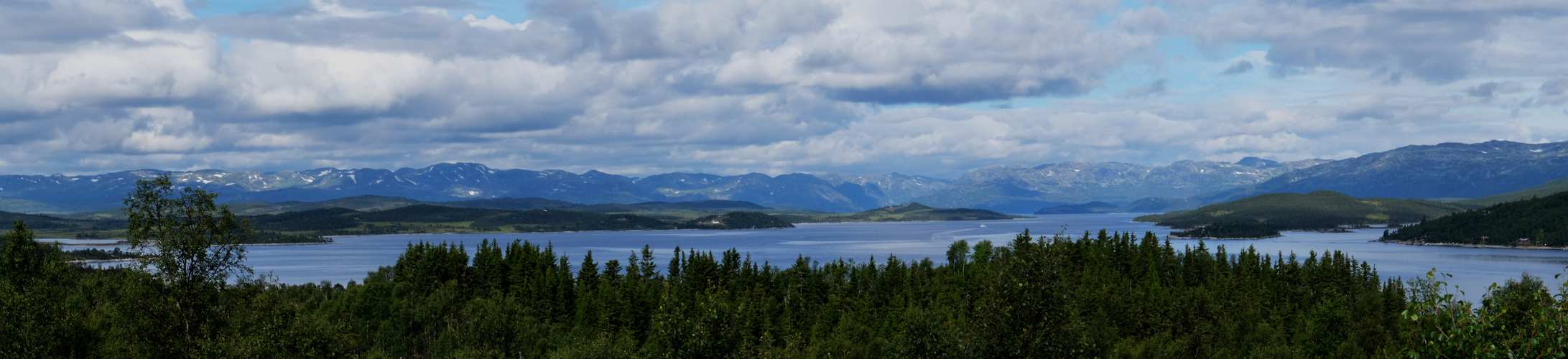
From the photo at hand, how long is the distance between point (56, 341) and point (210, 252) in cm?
1470

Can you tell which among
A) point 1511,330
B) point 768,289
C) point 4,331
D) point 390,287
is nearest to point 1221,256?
point 768,289

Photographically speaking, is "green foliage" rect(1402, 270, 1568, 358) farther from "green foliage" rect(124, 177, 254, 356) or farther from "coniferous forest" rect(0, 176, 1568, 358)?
"green foliage" rect(124, 177, 254, 356)

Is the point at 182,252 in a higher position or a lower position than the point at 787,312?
higher

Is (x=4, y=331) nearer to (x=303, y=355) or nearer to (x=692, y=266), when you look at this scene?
(x=303, y=355)

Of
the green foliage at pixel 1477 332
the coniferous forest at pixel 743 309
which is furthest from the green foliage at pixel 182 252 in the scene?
the green foliage at pixel 1477 332

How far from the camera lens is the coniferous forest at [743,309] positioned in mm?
33281

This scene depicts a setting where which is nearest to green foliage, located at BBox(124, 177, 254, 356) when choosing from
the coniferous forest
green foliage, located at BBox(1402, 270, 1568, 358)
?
the coniferous forest

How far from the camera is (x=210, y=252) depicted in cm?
3678

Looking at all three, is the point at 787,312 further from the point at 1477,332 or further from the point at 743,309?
the point at 1477,332

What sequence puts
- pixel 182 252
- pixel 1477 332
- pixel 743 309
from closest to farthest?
pixel 1477 332, pixel 182 252, pixel 743 309

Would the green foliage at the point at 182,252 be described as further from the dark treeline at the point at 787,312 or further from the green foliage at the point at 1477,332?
the green foliage at the point at 1477,332

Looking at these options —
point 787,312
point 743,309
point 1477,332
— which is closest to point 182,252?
point 743,309

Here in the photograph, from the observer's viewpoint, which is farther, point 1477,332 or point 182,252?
point 182,252

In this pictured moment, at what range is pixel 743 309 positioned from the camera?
4747 centimetres
